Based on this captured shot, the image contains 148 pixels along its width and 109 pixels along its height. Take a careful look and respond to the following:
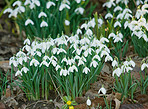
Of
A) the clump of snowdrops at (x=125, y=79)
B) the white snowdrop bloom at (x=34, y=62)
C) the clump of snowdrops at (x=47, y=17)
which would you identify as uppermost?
the clump of snowdrops at (x=47, y=17)

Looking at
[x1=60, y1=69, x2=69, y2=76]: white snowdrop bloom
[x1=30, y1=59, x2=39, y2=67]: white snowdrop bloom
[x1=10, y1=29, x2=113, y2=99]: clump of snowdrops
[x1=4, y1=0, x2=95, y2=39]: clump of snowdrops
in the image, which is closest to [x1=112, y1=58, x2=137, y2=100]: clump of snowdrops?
[x1=10, y1=29, x2=113, y2=99]: clump of snowdrops

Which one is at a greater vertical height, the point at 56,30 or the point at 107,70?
the point at 56,30

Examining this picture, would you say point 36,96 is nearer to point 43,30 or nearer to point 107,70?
point 107,70

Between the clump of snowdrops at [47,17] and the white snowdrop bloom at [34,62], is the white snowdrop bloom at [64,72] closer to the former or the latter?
the white snowdrop bloom at [34,62]

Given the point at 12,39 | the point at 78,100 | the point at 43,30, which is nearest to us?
the point at 78,100

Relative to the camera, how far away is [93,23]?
2771mm

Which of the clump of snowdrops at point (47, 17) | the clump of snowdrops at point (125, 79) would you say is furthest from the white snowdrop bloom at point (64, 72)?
the clump of snowdrops at point (47, 17)

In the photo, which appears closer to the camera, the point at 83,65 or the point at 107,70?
the point at 83,65

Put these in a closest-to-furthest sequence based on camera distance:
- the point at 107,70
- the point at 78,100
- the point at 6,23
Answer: the point at 78,100 < the point at 107,70 < the point at 6,23

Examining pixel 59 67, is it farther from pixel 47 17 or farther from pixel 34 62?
pixel 47 17

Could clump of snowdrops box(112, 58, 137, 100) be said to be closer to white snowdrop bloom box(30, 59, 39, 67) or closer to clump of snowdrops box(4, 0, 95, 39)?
white snowdrop bloom box(30, 59, 39, 67)

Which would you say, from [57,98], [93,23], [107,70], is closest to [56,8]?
[93,23]

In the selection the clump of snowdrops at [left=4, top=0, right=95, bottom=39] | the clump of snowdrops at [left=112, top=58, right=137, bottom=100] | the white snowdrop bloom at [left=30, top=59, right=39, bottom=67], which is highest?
the clump of snowdrops at [left=4, top=0, right=95, bottom=39]

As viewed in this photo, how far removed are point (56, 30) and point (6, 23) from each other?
1.61 meters
